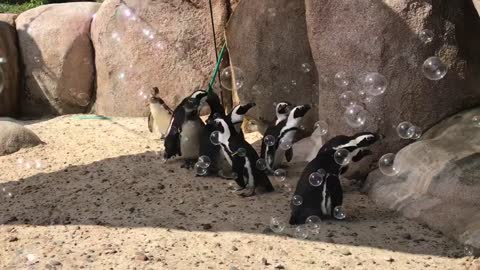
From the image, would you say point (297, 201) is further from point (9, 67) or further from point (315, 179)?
point (9, 67)

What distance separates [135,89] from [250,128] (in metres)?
2.03

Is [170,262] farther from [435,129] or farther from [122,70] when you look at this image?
[122,70]

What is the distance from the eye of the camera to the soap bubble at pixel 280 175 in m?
6.38

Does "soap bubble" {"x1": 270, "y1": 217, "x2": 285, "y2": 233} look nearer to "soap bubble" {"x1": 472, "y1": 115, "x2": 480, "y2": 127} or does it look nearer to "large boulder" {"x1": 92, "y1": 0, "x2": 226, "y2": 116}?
"soap bubble" {"x1": 472, "y1": 115, "x2": 480, "y2": 127}

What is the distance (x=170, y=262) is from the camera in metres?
4.75

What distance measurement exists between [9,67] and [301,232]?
6991 millimetres

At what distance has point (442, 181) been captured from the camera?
5.52m

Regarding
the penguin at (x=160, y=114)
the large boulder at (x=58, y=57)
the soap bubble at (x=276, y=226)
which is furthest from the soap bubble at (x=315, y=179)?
the large boulder at (x=58, y=57)

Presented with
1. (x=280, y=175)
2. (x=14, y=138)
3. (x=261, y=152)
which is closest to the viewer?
(x=280, y=175)

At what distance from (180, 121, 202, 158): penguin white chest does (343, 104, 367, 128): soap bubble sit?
175 centimetres

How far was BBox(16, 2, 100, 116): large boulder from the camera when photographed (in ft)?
34.3

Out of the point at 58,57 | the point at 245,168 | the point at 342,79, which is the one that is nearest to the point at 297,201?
the point at 245,168

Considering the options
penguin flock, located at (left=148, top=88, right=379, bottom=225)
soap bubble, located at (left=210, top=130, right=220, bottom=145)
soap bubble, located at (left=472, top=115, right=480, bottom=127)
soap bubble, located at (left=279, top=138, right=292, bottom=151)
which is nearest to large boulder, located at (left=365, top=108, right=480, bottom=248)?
soap bubble, located at (left=472, top=115, right=480, bottom=127)

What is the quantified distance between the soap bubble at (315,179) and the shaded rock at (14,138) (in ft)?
13.5
